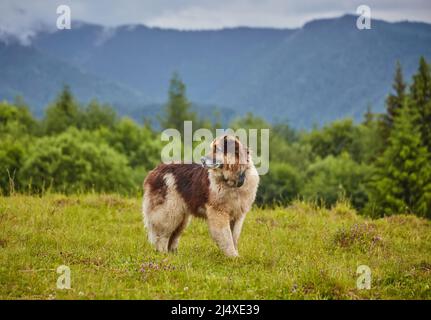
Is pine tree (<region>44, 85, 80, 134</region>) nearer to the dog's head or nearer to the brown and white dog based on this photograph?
the brown and white dog

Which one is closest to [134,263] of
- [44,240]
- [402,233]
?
[44,240]

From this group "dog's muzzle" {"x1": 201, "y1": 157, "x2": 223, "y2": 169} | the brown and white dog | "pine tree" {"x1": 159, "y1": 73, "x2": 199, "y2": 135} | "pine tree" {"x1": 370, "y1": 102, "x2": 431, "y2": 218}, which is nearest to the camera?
"dog's muzzle" {"x1": 201, "y1": 157, "x2": 223, "y2": 169}

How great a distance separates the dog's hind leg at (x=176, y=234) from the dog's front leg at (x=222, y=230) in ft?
3.60

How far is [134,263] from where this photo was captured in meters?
9.95

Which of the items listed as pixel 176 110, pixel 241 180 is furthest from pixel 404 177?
pixel 176 110

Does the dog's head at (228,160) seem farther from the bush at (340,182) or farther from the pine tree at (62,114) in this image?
the pine tree at (62,114)

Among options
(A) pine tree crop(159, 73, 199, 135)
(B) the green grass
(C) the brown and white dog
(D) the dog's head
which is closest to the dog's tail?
(C) the brown and white dog

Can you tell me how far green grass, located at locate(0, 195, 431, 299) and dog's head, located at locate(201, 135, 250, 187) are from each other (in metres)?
1.64

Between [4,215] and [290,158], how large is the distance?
90.9 m

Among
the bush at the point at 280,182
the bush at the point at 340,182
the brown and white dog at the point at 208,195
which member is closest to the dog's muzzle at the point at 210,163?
the brown and white dog at the point at 208,195

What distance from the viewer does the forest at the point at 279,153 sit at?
5684cm

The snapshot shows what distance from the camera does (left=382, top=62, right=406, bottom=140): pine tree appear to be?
266ft

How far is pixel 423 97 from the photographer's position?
263 ft

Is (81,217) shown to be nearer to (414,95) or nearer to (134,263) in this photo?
(134,263)
